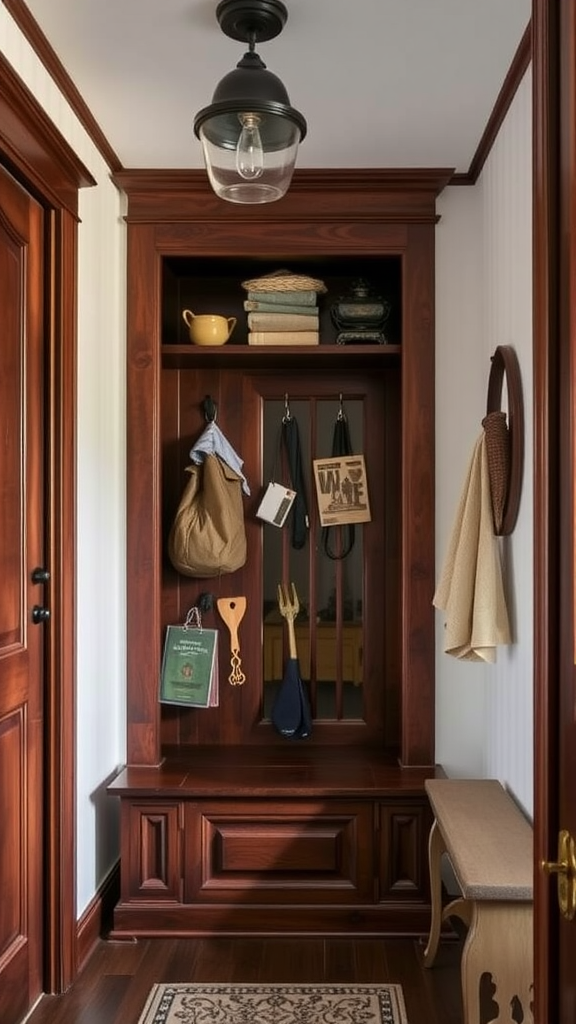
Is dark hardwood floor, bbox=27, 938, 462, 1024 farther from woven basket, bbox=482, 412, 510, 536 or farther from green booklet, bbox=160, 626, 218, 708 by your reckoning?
woven basket, bbox=482, 412, 510, 536

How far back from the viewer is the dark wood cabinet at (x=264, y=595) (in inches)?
119

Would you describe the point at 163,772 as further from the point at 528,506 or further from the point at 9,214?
the point at 9,214

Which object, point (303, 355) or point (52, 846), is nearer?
point (52, 846)

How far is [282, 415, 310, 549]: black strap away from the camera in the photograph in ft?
11.7

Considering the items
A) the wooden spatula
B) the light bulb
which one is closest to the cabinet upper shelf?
the wooden spatula

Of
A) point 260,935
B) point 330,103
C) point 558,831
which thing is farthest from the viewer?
point 260,935

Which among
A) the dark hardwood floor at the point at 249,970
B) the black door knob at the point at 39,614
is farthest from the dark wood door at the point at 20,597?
the dark hardwood floor at the point at 249,970

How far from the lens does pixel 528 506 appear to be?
2559 mm

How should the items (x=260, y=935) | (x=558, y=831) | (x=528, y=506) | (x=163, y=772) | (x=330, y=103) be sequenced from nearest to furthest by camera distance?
(x=558, y=831)
(x=528, y=506)
(x=330, y=103)
(x=260, y=935)
(x=163, y=772)

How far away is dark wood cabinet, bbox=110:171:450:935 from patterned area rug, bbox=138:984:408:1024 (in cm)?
36

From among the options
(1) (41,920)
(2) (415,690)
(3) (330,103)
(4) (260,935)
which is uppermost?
(3) (330,103)

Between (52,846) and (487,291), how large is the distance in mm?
2279

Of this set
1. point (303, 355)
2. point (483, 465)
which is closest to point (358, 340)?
point (303, 355)

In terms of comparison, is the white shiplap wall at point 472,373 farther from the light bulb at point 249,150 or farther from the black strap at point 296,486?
the light bulb at point 249,150
